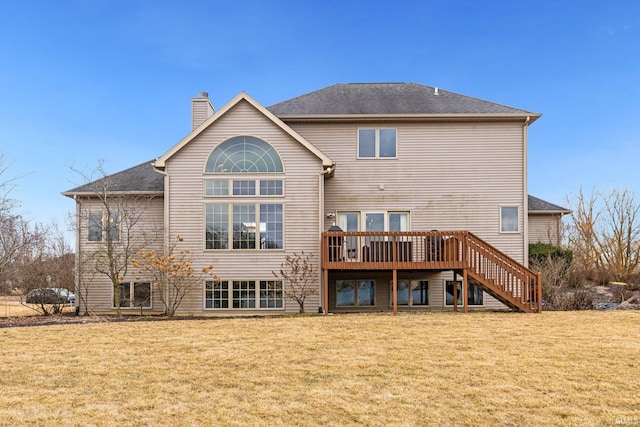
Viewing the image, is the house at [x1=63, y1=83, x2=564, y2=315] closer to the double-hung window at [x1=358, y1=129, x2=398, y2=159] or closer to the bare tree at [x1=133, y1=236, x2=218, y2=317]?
the double-hung window at [x1=358, y1=129, x2=398, y2=159]

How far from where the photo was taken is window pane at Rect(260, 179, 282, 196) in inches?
656

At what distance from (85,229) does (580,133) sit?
24.1 metres

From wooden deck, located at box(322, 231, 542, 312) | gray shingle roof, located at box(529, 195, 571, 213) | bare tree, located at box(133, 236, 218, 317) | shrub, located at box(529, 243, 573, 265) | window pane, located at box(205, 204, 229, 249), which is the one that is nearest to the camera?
wooden deck, located at box(322, 231, 542, 312)

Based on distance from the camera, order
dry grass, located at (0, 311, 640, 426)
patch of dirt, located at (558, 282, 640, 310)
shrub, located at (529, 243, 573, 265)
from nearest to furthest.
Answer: dry grass, located at (0, 311, 640, 426) < patch of dirt, located at (558, 282, 640, 310) < shrub, located at (529, 243, 573, 265)

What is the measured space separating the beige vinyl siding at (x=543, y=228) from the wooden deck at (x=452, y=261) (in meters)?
7.13

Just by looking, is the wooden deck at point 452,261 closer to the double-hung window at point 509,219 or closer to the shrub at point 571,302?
the shrub at point 571,302

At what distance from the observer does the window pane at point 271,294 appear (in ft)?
54.4

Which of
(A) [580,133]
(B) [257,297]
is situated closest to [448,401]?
(B) [257,297]

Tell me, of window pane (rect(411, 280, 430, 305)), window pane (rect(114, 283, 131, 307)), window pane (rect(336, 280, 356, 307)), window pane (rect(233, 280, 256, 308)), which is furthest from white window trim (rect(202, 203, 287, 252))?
window pane (rect(411, 280, 430, 305))

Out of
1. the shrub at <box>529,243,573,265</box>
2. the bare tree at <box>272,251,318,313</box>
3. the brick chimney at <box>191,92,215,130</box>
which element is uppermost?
the brick chimney at <box>191,92,215,130</box>

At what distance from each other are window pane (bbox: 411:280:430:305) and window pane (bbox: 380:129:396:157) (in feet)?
16.0

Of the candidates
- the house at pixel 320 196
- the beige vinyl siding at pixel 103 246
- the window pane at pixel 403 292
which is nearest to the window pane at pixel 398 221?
the house at pixel 320 196

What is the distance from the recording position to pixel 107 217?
1744cm

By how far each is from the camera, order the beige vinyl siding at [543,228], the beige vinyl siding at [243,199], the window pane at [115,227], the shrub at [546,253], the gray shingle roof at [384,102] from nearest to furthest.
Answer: the beige vinyl siding at [243,199], the window pane at [115,227], the gray shingle roof at [384,102], the shrub at [546,253], the beige vinyl siding at [543,228]
